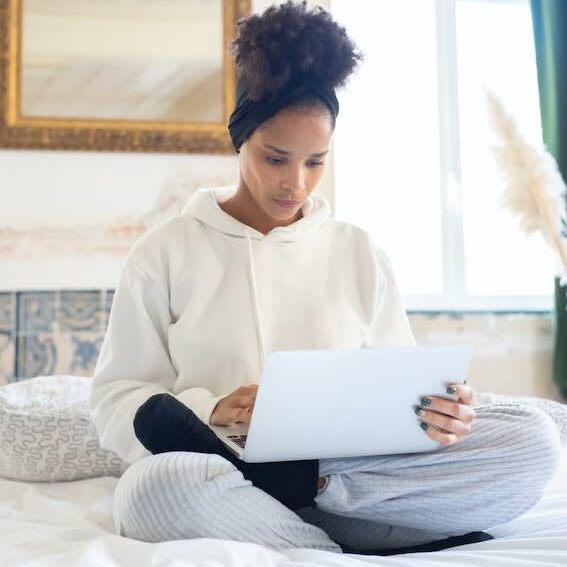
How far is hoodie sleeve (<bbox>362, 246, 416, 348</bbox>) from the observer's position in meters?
1.41

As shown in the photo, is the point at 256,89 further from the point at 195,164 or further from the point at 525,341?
the point at 525,341

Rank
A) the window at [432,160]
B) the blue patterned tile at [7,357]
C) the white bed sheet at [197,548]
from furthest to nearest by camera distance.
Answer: the window at [432,160], the blue patterned tile at [7,357], the white bed sheet at [197,548]

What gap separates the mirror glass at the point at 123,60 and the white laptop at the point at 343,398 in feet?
4.97

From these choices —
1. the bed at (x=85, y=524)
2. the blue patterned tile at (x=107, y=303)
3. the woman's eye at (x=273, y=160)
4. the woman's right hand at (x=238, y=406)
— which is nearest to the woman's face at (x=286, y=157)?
the woman's eye at (x=273, y=160)

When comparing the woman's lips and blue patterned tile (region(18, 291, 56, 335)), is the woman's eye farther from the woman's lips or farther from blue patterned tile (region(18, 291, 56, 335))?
blue patterned tile (region(18, 291, 56, 335))

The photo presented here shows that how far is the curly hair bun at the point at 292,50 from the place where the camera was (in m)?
1.24

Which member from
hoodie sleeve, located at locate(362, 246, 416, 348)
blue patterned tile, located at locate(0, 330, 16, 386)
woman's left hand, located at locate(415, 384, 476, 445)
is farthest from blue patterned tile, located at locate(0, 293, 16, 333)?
woman's left hand, located at locate(415, 384, 476, 445)

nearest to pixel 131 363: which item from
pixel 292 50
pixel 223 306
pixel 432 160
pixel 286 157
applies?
pixel 223 306

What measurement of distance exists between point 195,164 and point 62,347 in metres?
0.65

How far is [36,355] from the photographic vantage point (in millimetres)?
2201

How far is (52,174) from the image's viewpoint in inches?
89.8

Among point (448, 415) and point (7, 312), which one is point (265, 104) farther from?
point (7, 312)

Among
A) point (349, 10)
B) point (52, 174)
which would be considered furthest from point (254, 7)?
point (52, 174)

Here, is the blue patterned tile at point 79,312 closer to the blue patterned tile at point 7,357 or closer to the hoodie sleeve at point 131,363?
the blue patterned tile at point 7,357
